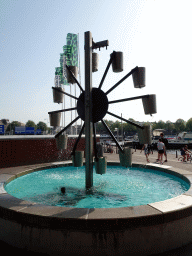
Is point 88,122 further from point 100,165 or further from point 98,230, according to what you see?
point 98,230

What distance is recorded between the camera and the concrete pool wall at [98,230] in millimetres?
2854

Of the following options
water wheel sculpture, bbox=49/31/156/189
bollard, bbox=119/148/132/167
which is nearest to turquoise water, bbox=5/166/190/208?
water wheel sculpture, bbox=49/31/156/189

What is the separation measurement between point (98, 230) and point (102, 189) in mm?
3003

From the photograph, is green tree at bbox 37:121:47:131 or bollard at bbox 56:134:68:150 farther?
green tree at bbox 37:121:47:131

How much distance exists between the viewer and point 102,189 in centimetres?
585

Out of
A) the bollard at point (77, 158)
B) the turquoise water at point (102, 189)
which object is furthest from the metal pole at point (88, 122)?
the turquoise water at point (102, 189)

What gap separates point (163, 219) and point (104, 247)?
1049mm

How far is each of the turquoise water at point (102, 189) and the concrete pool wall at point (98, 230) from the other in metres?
1.40

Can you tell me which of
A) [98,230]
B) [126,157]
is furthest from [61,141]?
[98,230]

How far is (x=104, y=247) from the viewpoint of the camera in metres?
2.82

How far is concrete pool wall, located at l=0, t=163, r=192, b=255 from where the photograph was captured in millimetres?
2854

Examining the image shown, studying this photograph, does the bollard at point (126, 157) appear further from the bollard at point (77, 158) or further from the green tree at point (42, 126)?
the green tree at point (42, 126)

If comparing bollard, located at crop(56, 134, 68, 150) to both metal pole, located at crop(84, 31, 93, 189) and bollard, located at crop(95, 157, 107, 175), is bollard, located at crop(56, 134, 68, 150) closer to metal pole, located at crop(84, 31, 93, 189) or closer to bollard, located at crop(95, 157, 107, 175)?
metal pole, located at crop(84, 31, 93, 189)

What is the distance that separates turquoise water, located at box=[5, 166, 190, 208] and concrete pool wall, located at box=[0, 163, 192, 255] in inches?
55.0
